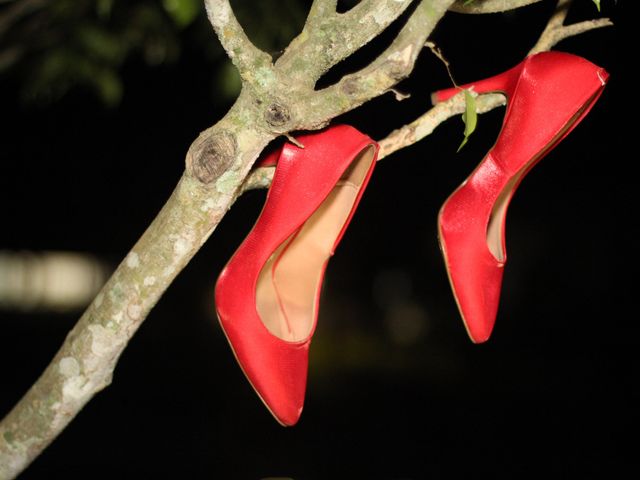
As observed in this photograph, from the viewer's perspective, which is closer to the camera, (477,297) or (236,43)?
(236,43)

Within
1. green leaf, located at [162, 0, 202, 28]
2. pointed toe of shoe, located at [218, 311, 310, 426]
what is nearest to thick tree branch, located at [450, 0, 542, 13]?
green leaf, located at [162, 0, 202, 28]

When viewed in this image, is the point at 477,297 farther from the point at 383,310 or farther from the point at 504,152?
the point at 383,310

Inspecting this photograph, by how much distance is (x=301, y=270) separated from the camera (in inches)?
56.4

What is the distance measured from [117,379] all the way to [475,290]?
18.7 feet

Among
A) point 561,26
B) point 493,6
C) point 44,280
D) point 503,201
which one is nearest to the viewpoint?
point 493,6

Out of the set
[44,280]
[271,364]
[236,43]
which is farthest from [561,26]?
[44,280]

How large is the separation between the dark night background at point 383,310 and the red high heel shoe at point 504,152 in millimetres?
876

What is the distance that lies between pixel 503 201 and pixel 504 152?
9.1 inches

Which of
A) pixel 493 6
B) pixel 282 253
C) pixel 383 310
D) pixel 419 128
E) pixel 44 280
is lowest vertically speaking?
pixel 383 310

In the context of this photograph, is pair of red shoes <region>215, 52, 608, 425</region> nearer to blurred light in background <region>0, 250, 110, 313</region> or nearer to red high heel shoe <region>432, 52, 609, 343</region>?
red high heel shoe <region>432, 52, 609, 343</region>

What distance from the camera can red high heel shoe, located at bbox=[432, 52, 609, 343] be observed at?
122cm

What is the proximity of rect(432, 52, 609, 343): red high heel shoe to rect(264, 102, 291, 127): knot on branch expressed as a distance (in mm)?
365

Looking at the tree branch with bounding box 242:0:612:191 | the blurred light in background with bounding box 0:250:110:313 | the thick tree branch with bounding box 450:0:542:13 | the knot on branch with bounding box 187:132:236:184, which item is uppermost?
the knot on branch with bounding box 187:132:236:184

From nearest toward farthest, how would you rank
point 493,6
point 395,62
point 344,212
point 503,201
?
1. point 395,62
2. point 493,6
3. point 344,212
4. point 503,201
